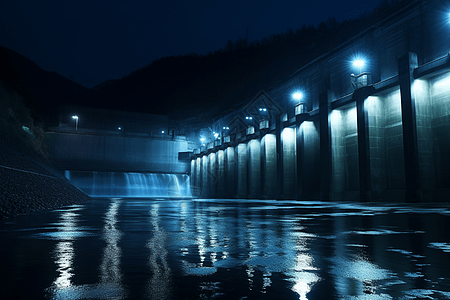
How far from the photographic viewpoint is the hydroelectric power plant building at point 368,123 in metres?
26.7

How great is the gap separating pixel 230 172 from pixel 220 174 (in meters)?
4.20

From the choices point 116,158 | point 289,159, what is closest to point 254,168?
point 289,159

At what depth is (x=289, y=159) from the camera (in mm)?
46188

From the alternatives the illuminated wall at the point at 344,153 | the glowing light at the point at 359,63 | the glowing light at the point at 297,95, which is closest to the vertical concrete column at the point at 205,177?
the glowing light at the point at 297,95

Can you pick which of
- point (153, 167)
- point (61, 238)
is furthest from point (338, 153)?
point (153, 167)

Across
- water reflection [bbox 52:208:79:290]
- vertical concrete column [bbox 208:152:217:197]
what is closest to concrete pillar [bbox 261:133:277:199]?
vertical concrete column [bbox 208:152:217:197]

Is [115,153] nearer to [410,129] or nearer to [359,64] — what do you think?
[359,64]

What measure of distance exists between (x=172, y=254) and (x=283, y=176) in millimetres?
42396

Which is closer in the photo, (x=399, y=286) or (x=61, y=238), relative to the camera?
(x=399, y=286)

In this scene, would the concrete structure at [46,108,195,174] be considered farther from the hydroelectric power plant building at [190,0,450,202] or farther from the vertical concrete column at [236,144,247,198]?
the hydroelectric power plant building at [190,0,450,202]

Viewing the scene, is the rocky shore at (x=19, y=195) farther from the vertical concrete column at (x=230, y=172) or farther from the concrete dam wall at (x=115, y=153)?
the concrete dam wall at (x=115, y=153)

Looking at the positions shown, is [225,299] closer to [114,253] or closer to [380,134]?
[114,253]

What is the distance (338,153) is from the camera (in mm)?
37188

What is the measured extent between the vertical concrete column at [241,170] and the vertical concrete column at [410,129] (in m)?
33.7
